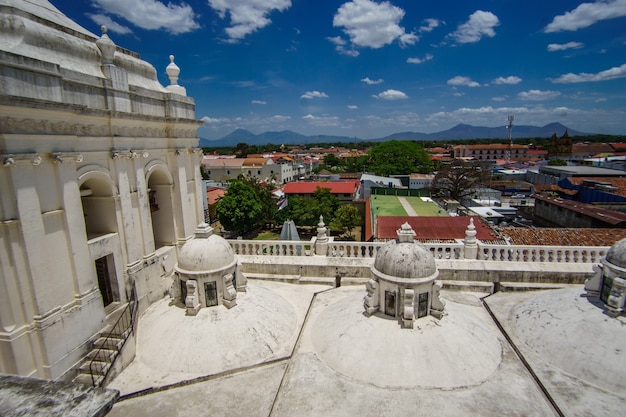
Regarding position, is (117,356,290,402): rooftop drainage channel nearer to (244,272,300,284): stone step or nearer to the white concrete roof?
the white concrete roof

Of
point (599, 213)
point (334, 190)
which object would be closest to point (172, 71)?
point (599, 213)

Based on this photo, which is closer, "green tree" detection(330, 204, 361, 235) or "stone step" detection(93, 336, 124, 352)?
"stone step" detection(93, 336, 124, 352)

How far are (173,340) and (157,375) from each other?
93cm

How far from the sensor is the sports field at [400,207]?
115ft

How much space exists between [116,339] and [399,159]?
99.6 meters

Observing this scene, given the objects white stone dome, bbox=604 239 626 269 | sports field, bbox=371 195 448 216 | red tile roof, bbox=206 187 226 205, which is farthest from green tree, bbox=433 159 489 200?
white stone dome, bbox=604 239 626 269

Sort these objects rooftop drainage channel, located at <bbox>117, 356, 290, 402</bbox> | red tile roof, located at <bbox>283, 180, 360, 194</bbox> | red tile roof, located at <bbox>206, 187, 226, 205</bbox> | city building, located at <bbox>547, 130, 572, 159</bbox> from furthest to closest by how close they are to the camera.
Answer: city building, located at <bbox>547, 130, 572, 159</bbox>
red tile roof, located at <bbox>283, 180, 360, 194</bbox>
red tile roof, located at <bbox>206, 187, 226, 205</bbox>
rooftop drainage channel, located at <bbox>117, 356, 290, 402</bbox>

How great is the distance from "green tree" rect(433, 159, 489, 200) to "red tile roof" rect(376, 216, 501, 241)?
131 ft

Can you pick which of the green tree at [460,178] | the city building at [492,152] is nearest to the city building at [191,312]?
the green tree at [460,178]

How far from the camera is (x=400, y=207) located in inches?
1519

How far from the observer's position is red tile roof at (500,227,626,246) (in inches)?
790

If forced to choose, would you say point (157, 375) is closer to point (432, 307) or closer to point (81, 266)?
point (81, 266)

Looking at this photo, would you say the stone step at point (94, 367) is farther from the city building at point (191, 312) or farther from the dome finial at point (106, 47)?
the dome finial at point (106, 47)

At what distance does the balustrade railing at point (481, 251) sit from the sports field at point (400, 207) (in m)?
19.7
